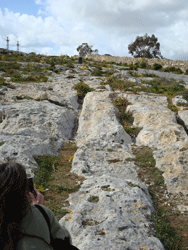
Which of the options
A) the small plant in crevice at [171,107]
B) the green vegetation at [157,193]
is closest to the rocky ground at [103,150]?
the green vegetation at [157,193]

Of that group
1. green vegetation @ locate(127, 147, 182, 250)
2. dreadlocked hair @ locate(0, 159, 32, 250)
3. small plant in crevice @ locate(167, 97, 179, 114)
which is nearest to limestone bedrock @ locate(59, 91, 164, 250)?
green vegetation @ locate(127, 147, 182, 250)

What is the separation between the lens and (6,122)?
6.82 metres

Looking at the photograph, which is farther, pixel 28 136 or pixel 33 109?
pixel 33 109

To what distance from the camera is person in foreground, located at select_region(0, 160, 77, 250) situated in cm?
120

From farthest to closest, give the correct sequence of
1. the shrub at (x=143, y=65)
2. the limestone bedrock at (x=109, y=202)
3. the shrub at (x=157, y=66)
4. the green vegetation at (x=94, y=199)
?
the shrub at (x=143, y=65), the shrub at (x=157, y=66), the green vegetation at (x=94, y=199), the limestone bedrock at (x=109, y=202)

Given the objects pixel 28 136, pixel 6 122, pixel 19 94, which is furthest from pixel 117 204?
pixel 19 94

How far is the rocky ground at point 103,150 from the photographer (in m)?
2.89

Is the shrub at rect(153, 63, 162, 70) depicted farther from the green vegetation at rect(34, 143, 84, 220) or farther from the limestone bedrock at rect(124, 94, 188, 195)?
the green vegetation at rect(34, 143, 84, 220)

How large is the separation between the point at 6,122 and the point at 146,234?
5.68 m

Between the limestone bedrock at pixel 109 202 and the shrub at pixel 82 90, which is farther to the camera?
the shrub at pixel 82 90

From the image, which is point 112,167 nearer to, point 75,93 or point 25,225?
point 25,225

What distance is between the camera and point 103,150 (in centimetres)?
576

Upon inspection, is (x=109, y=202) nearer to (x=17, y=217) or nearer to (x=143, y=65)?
(x=17, y=217)

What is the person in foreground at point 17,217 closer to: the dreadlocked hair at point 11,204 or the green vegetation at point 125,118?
the dreadlocked hair at point 11,204
